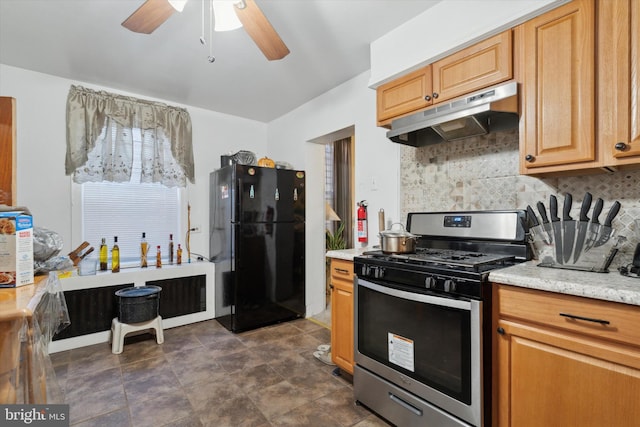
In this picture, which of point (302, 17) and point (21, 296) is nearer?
point (21, 296)

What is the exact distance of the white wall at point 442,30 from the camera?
1.58 metres

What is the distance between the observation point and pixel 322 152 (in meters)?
3.70

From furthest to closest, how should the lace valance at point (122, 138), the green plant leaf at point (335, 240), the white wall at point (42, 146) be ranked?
1. the green plant leaf at point (335, 240)
2. the lace valance at point (122, 138)
3. the white wall at point (42, 146)

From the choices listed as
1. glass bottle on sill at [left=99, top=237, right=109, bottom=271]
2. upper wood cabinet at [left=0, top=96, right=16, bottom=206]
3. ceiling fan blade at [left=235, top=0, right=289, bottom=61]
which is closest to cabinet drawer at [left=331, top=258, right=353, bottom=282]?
ceiling fan blade at [left=235, top=0, right=289, bottom=61]

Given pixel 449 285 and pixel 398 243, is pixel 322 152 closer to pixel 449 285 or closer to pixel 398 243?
pixel 398 243

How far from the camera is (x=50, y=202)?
2.86 metres

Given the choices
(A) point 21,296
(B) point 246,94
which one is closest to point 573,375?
(A) point 21,296

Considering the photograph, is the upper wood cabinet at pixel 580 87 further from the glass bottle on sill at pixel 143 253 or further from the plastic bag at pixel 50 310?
the glass bottle on sill at pixel 143 253

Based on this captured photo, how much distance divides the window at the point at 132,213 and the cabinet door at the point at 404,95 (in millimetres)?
2533

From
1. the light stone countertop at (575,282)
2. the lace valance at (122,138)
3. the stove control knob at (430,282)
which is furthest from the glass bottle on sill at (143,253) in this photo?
the light stone countertop at (575,282)

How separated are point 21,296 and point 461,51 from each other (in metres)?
2.26

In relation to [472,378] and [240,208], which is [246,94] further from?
[472,378]

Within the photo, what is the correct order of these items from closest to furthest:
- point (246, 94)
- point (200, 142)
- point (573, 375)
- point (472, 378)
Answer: point (573, 375)
point (472, 378)
point (246, 94)
point (200, 142)

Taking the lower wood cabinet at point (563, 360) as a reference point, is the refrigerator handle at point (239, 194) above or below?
above
